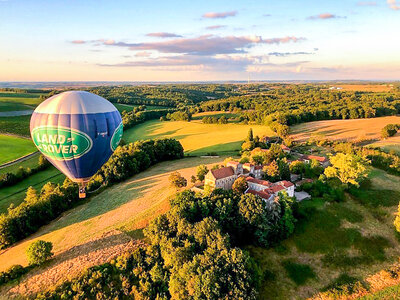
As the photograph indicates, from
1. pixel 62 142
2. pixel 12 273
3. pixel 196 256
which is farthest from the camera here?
pixel 12 273

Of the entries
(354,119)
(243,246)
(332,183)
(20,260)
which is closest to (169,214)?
(243,246)

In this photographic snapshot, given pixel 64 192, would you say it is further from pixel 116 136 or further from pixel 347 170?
pixel 347 170

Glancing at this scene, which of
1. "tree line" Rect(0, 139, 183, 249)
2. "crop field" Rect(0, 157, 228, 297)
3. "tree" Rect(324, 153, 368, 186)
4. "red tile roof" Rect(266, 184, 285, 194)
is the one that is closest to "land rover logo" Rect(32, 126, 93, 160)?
"crop field" Rect(0, 157, 228, 297)

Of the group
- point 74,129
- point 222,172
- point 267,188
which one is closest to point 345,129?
point 267,188

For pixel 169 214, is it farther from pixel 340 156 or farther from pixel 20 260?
pixel 340 156

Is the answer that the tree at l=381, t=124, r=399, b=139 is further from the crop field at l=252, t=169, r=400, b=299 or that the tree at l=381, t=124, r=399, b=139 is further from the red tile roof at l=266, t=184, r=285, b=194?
the red tile roof at l=266, t=184, r=285, b=194

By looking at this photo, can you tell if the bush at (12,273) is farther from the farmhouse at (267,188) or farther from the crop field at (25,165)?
the crop field at (25,165)
